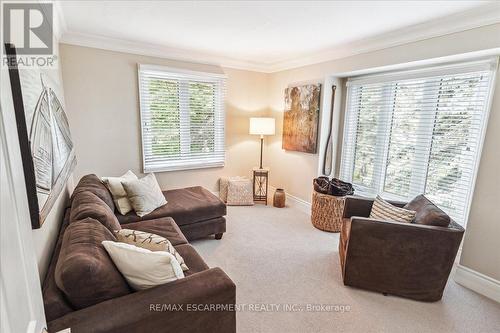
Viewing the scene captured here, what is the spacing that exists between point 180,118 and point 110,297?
3.00 metres

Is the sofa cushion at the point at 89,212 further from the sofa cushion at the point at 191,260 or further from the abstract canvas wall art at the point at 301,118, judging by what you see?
the abstract canvas wall art at the point at 301,118

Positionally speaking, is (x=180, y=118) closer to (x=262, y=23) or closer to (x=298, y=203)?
(x=262, y=23)

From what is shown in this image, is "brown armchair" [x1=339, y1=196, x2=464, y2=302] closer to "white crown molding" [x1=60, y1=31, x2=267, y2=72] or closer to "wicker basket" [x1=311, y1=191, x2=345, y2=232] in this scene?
"wicker basket" [x1=311, y1=191, x2=345, y2=232]

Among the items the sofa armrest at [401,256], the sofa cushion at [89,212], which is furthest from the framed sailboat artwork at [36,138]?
the sofa armrest at [401,256]

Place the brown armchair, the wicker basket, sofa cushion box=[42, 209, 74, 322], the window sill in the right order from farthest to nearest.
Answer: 1. the window sill
2. the wicker basket
3. the brown armchair
4. sofa cushion box=[42, 209, 74, 322]

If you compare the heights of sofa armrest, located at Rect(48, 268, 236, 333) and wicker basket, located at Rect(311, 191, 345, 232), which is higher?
sofa armrest, located at Rect(48, 268, 236, 333)

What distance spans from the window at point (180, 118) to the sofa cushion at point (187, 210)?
2.74 ft

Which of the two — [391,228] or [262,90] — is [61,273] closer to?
[391,228]

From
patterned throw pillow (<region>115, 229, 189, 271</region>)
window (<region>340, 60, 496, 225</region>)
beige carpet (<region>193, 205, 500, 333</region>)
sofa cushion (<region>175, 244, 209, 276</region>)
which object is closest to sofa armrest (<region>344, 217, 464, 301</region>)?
beige carpet (<region>193, 205, 500, 333</region>)

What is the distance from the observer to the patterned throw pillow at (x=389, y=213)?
2.21m

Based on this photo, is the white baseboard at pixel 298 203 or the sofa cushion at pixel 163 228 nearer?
the sofa cushion at pixel 163 228

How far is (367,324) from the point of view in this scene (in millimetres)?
1870

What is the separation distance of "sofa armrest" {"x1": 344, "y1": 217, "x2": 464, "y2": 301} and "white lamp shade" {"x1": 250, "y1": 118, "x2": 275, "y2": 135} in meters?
2.38

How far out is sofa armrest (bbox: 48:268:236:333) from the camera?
43.0 inches
